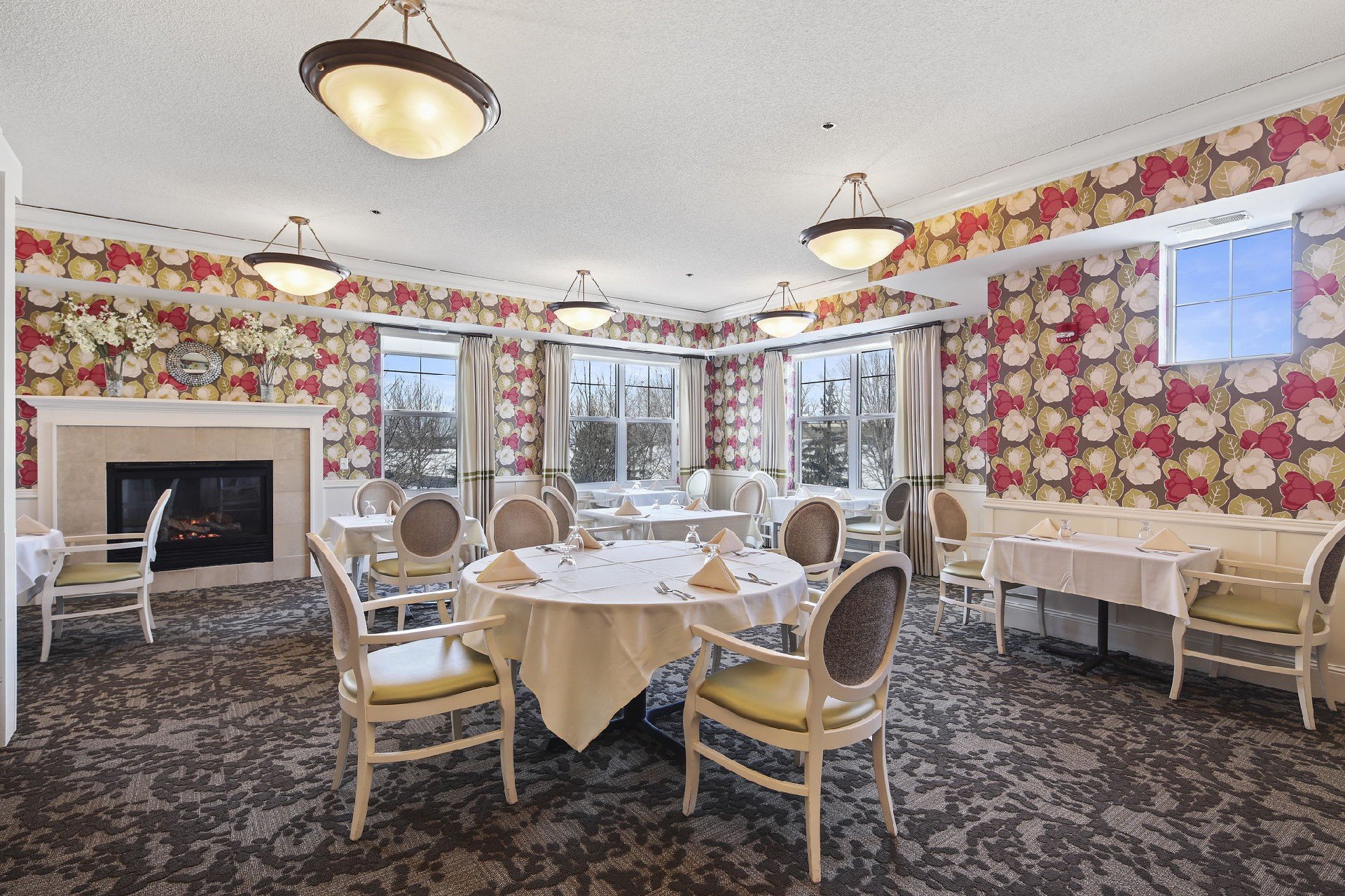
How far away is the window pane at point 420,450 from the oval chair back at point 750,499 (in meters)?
3.45

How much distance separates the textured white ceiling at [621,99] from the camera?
288cm

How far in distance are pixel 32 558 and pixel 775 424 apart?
7245mm

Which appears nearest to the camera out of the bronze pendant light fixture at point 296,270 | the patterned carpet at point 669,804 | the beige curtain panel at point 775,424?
the patterned carpet at point 669,804

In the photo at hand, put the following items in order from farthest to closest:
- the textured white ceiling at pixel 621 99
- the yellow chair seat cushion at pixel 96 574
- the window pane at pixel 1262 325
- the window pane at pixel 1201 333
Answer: the yellow chair seat cushion at pixel 96 574 < the window pane at pixel 1201 333 < the window pane at pixel 1262 325 < the textured white ceiling at pixel 621 99

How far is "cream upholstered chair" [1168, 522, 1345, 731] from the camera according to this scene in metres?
3.31

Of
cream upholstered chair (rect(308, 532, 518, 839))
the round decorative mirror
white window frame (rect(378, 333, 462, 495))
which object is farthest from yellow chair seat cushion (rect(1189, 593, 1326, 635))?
the round decorative mirror

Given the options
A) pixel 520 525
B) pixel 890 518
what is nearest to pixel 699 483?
pixel 890 518

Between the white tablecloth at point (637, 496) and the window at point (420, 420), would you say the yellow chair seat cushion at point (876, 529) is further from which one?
the window at point (420, 420)

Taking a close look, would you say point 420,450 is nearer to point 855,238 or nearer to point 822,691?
point 855,238

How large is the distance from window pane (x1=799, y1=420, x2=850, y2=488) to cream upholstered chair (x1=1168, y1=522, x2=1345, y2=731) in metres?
4.74

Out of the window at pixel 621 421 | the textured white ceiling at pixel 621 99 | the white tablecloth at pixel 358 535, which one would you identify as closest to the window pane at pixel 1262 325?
the textured white ceiling at pixel 621 99

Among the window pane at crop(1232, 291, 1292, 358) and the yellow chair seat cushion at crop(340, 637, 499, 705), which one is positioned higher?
the window pane at crop(1232, 291, 1292, 358)

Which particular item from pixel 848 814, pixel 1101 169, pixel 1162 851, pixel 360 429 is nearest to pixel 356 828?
pixel 848 814

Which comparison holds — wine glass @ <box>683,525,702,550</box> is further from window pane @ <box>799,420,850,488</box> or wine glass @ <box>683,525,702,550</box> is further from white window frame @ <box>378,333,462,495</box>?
window pane @ <box>799,420,850,488</box>
